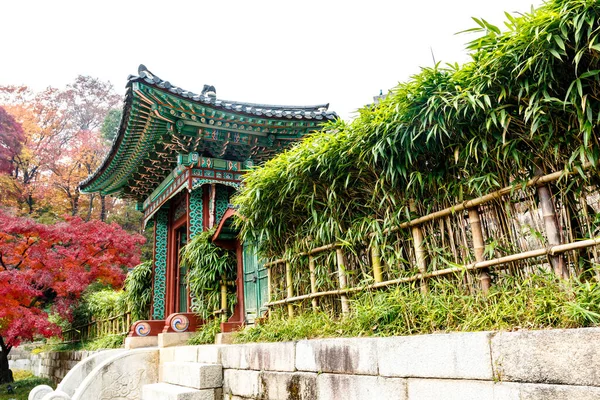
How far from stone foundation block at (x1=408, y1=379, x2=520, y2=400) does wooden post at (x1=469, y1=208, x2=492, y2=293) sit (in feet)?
2.37

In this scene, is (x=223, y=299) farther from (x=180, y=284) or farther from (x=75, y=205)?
(x=75, y=205)

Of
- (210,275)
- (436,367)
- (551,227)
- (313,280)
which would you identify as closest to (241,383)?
(313,280)

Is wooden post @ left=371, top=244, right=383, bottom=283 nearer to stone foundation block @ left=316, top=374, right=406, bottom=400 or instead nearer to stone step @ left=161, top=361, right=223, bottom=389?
stone foundation block @ left=316, top=374, right=406, bottom=400

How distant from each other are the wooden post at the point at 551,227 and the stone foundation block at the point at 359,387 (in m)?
1.28

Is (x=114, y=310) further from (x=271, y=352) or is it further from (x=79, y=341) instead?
(x=271, y=352)

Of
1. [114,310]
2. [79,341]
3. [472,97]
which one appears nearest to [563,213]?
[472,97]

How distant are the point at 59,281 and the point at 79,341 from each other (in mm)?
4594

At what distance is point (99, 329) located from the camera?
570 inches

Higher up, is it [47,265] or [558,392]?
[47,265]

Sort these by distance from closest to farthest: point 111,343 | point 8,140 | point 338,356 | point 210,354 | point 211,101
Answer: point 338,356 < point 210,354 < point 211,101 < point 111,343 < point 8,140

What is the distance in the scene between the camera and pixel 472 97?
296 cm

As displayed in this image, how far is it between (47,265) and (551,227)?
511 inches

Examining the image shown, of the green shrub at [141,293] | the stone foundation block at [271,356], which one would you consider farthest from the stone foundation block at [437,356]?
the green shrub at [141,293]

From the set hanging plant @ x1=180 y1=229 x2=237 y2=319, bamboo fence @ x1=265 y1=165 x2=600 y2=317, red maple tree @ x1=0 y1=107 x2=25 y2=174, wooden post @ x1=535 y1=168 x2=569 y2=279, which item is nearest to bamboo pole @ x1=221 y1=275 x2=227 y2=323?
hanging plant @ x1=180 y1=229 x2=237 y2=319
